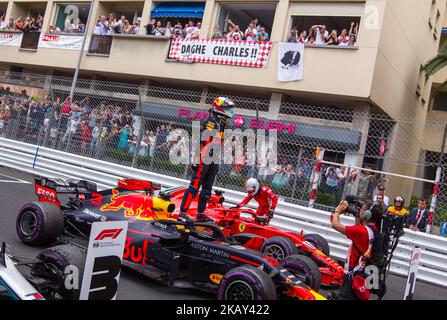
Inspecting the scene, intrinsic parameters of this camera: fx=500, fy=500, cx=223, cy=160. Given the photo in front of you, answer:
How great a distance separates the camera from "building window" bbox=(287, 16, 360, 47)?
1649cm

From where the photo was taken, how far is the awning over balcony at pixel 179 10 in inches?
797

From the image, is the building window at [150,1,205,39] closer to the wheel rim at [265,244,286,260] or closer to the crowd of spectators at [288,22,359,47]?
A: the crowd of spectators at [288,22,359,47]

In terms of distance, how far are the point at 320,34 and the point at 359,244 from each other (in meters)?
12.7

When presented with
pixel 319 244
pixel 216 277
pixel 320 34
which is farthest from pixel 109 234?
pixel 320 34

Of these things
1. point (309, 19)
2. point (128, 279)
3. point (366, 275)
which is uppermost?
point (309, 19)

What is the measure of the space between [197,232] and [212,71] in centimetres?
1392

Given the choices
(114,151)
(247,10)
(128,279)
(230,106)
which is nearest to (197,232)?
(128,279)

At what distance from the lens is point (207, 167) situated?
306 inches

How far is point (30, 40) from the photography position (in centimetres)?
2475

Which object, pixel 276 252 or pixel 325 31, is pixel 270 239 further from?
pixel 325 31

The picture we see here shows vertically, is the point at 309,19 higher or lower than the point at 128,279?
higher

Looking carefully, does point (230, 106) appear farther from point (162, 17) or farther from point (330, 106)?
point (162, 17)

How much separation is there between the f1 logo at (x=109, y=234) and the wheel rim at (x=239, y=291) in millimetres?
1358

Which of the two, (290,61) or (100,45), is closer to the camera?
(290,61)
